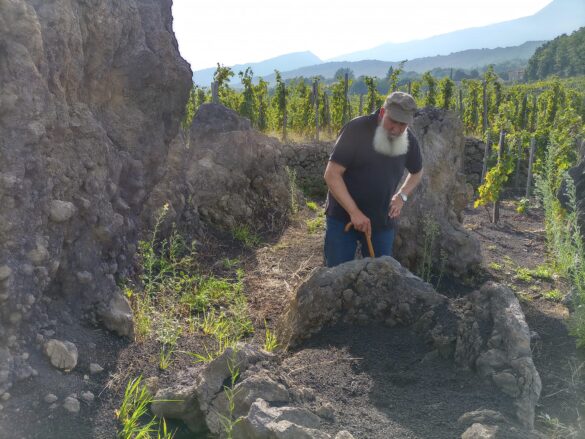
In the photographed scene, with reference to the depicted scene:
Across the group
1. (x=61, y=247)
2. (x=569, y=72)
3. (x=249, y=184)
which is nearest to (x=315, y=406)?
(x=61, y=247)

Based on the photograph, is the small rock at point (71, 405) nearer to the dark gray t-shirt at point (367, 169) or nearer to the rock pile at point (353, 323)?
the rock pile at point (353, 323)

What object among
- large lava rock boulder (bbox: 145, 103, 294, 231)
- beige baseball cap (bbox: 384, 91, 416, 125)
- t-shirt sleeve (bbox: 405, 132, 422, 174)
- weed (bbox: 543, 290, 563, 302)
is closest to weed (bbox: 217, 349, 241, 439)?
beige baseball cap (bbox: 384, 91, 416, 125)

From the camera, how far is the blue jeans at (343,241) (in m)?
4.46

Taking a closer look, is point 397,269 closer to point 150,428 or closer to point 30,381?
point 150,428

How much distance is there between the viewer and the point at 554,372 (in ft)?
11.7

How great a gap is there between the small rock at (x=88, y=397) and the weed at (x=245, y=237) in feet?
14.7

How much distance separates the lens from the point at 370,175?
432 centimetres

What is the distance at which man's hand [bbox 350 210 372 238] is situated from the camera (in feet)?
13.4

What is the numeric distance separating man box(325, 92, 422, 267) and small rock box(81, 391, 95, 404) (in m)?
2.11

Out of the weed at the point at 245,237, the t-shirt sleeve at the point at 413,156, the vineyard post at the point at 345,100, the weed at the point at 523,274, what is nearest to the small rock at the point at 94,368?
the t-shirt sleeve at the point at 413,156

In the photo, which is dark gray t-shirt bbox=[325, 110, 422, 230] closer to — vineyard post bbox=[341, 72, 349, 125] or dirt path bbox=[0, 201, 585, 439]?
dirt path bbox=[0, 201, 585, 439]

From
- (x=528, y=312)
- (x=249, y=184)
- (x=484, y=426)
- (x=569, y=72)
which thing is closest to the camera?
(x=484, y=426)

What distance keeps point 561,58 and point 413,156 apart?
9739 centimetres

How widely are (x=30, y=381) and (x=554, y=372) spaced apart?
2.97 m
